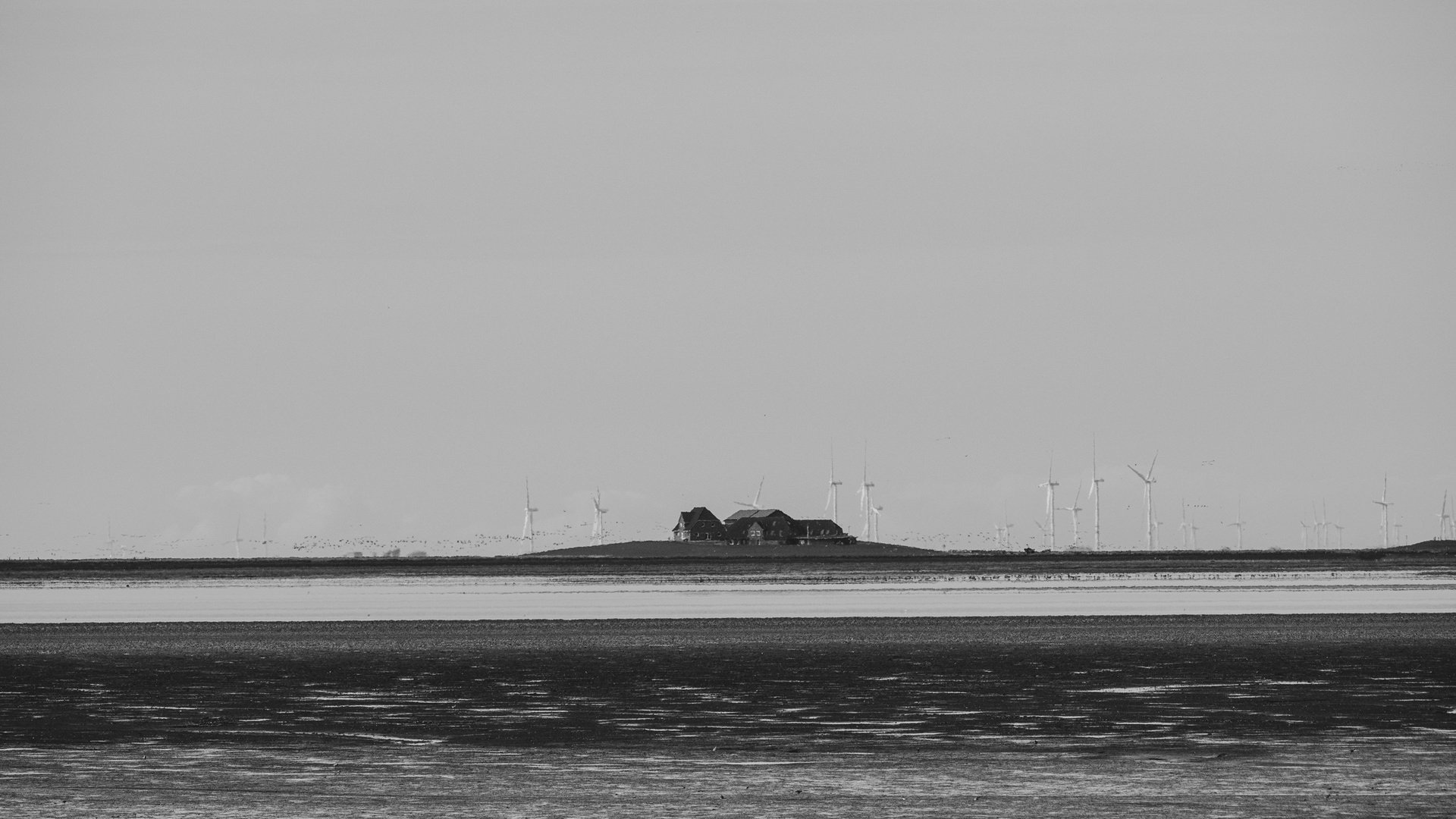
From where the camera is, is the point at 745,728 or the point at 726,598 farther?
the point at 726,598

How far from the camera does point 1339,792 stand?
25094mm

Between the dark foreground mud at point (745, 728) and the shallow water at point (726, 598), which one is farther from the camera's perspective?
the shallow water at point (726, 598)

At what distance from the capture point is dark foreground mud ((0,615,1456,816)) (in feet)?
82.6

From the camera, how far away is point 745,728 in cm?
3372

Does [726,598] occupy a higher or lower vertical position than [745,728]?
higher

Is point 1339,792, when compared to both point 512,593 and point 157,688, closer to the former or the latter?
point 157,688

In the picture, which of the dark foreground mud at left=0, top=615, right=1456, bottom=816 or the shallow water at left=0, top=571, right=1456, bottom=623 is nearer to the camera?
the dark foreground mud at left=0, top=615, right=1456, bottom=816

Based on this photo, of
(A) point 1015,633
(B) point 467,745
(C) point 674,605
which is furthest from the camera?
(C) point 674,605

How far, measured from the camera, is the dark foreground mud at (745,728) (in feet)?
82.6

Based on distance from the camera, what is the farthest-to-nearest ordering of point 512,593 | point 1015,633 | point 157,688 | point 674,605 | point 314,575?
point 314,575 → point 512,593 → point 674,605 → point 1015,633 → point 157,688

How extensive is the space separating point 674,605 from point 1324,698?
53821mm

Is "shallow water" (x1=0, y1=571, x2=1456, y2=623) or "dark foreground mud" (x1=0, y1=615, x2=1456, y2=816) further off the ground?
"shallow water" (x1=0, y1=571, x2=1456, y2=623)

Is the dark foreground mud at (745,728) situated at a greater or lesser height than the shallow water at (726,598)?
lesser

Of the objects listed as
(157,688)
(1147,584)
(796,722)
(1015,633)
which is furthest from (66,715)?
(1147,584)
